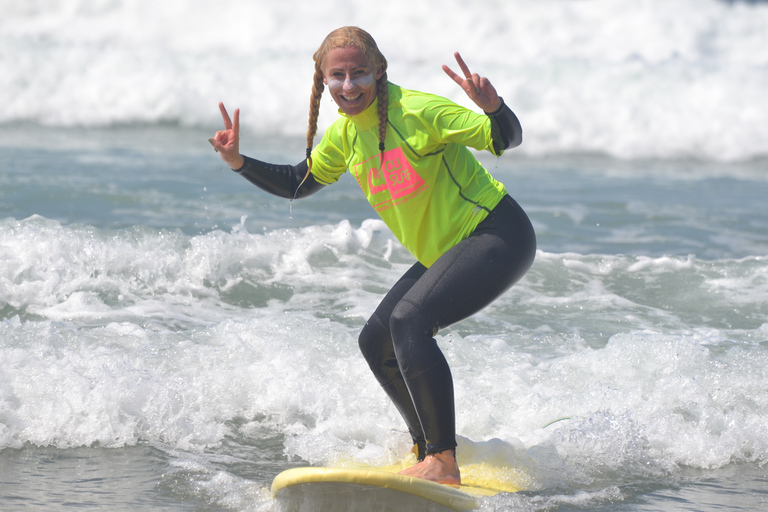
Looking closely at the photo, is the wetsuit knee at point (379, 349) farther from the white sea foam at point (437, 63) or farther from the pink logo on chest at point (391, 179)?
the white sea foam at point (437, 63)

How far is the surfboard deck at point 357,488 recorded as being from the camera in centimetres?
321

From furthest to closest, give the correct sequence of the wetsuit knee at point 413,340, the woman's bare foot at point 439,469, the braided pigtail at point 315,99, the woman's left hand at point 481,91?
the braided pigtail at point 315,99 < the woman's bare foot at point 439,469 < the wetsuit knee at point 413,340 < the woman's left hand at point 481,91

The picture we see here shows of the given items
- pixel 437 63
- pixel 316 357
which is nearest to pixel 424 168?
pixel 316 357

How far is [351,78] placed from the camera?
11.1 feet

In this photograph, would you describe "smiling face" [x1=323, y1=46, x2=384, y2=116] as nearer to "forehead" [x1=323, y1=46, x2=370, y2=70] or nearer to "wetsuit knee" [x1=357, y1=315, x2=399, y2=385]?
"forehead" [x1=323, y1=46, x2=370, y2=70]

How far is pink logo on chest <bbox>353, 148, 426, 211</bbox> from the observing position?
341 cm

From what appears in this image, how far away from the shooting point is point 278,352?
5230 mm

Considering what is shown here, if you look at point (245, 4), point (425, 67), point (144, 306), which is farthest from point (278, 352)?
point (245, 4)

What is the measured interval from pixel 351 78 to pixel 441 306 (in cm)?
93

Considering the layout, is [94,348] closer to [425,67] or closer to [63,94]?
[63,94]

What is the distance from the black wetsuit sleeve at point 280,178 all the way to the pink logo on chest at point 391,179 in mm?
474

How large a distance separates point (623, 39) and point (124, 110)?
12.0 metres

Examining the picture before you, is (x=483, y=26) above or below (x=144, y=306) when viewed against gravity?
above

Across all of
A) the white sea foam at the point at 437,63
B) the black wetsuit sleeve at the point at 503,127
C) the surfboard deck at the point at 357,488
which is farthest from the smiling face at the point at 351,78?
the white sea foam at the point at 437,63
